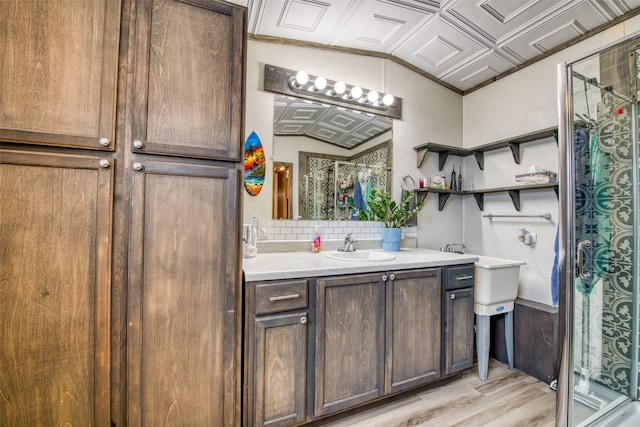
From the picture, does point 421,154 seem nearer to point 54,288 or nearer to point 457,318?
point 457,318

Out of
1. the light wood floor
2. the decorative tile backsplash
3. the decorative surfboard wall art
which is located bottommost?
the light wood floor

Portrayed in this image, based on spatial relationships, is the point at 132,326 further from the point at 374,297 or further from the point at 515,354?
the point at 515,354

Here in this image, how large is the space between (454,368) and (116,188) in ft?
7.32

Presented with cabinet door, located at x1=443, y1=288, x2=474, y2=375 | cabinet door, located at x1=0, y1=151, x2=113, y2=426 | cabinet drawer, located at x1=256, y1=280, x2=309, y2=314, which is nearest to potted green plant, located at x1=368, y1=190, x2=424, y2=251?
cabinet door, located at x1=443, y1=288, x2=474, y2=375

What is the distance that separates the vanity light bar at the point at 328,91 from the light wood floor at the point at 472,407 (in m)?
2.18

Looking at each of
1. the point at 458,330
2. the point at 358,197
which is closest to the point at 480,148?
the point at 358,197

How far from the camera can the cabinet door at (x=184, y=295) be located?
1.20 metres

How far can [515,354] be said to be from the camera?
2271 mm

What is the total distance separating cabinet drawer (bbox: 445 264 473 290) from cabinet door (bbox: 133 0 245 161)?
1.54 m

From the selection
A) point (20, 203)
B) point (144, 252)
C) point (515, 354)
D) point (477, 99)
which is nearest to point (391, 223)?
point (515, 354)

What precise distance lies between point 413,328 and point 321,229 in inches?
38.0

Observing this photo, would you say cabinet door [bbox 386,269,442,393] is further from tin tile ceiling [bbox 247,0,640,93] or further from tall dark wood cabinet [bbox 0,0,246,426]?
tin tile ceiling [bbox 247,0,640,93]

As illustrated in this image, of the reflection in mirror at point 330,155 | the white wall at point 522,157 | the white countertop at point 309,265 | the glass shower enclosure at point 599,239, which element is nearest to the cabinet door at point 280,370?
the white countertop at point 309,265

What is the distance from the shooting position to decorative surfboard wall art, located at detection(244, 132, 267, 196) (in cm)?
205
